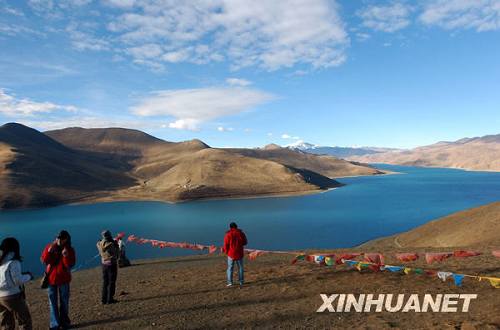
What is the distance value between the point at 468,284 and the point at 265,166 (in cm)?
16123

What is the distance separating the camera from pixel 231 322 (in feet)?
38.5

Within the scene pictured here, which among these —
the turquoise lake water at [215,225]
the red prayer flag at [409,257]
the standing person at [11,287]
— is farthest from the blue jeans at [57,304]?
the turquoise lake water at [215,225]

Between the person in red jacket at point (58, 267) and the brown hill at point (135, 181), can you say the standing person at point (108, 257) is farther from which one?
the brown hill at point (135, 181)

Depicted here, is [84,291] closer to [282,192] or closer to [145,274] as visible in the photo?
[145,274]

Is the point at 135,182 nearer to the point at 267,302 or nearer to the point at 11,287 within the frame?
the point at 267,302

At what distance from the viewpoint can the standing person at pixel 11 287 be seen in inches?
342

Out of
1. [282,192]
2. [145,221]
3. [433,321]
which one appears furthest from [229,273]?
[282,192]

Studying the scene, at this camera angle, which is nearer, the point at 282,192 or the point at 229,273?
the point at 229,273

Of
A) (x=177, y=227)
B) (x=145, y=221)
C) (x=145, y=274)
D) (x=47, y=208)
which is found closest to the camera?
(x=145, y=274)

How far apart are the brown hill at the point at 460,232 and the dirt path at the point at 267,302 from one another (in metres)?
13.1

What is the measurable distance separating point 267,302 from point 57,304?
664 centimetres

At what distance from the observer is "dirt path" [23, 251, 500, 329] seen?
11.2 meters

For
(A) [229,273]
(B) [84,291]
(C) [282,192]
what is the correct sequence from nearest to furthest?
1. (A) [229,273]
2. (B) [84,291]
3. (C) [282,192]

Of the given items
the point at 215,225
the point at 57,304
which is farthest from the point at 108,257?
the point at 215,225
